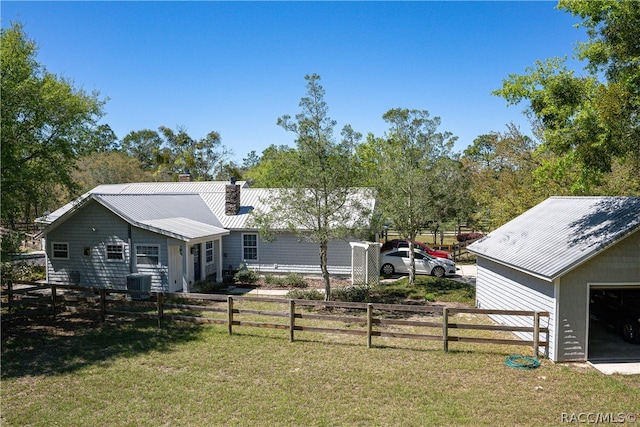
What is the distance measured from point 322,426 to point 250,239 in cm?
1635

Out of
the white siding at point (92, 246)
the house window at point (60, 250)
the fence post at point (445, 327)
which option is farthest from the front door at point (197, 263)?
the fence post at point (445, 327)

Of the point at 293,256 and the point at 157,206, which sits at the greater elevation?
the point at 157,206

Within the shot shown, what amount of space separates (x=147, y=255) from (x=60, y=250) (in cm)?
472

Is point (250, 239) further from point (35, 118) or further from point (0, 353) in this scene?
point (0, 353)

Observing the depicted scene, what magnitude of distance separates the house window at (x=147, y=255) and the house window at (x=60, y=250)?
3909 mm

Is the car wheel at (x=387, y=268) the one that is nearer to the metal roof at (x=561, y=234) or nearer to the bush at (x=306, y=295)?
the bush at (x=306, y=295)

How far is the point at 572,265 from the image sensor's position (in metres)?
9.67

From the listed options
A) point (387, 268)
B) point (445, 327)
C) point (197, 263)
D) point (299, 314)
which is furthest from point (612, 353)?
point (197, 263)

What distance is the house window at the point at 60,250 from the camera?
19.2 metres

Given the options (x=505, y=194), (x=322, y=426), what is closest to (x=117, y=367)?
(x=322, y=426)

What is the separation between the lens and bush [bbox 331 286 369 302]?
16516 mm

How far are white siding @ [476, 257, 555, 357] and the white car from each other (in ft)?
21.1

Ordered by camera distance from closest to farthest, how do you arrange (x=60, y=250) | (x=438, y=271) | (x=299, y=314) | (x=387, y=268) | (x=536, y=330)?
(x=536, y=330) → (x=299, y=314) → (x=60, y=250) → (x=438, y=271) → (x=387, y=268)

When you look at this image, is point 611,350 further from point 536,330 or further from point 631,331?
point 536,330
